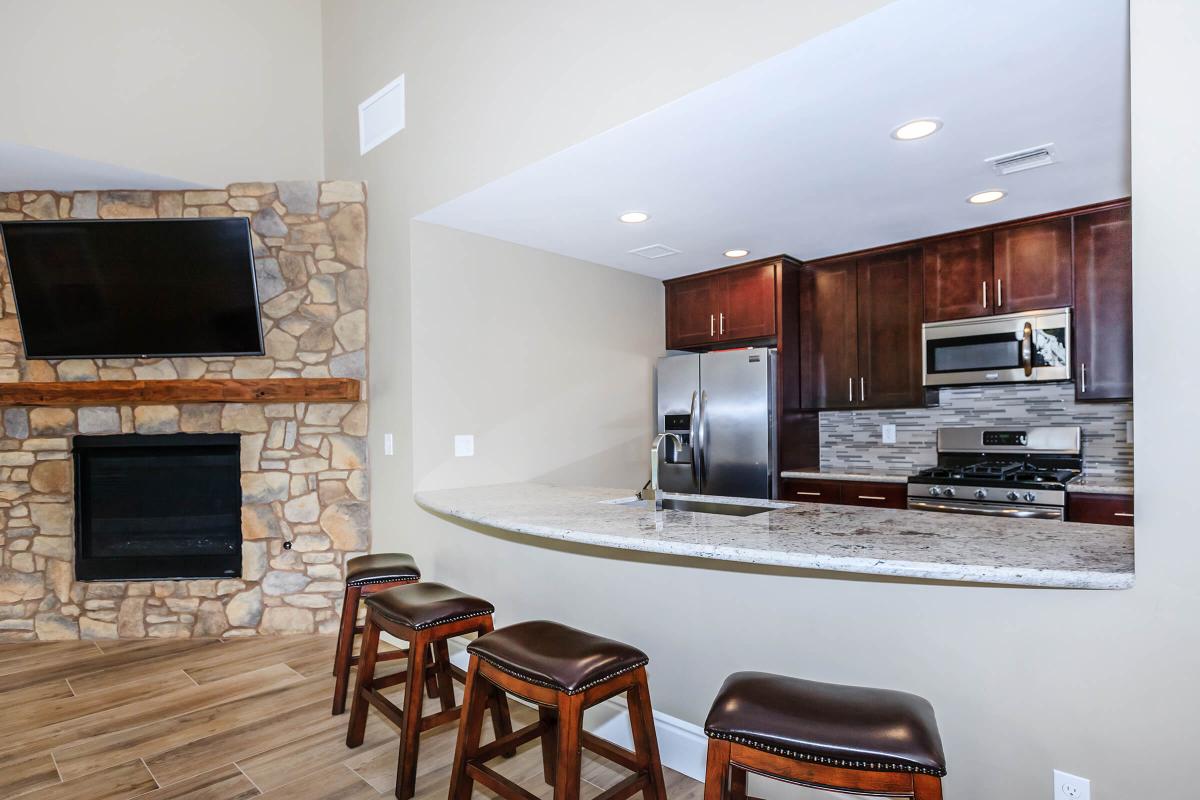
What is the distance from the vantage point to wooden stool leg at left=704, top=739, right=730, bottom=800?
50.8 inches

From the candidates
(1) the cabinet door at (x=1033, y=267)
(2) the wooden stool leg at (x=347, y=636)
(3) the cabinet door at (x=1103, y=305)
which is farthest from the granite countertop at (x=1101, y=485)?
(2) the wooden stool leg at (x=347, y=636)

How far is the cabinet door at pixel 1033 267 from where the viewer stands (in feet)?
11.1

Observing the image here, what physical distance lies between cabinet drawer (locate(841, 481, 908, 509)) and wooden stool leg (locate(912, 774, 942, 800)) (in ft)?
9.07

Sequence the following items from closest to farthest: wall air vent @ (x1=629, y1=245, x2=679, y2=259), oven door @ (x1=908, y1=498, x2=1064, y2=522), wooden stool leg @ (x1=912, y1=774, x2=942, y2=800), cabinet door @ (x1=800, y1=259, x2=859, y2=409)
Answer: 1. wooden stool leg @ (x1=912, y1=774, x2=942, y2=800)
2. oven door @ (x1=908, y1=498, x2=1064, y2=522)
3. wall air vent @ (x1=629, y1=245, x2=679, y2=259)
4. cabinet door @ (x1=800, y1=259, x2=859, y2=409)

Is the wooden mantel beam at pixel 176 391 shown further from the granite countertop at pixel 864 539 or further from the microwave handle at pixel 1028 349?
the microwave handle at pixel 1028 349

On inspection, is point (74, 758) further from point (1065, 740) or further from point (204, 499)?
point (1065, 740)

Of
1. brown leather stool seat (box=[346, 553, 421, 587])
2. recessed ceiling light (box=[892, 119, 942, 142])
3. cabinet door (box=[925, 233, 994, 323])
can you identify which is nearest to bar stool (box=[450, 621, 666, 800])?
brown leather stool seat (box=[346, 553, 421, 587])

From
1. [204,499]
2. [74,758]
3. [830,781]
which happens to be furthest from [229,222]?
[830,781]

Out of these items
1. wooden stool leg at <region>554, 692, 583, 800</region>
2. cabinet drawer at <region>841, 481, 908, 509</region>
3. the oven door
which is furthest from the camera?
cabinet drawer at <region>841, 481, 908, 509</region>

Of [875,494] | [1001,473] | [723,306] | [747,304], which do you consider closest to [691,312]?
[723,306]

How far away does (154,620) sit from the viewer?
364 centimetres

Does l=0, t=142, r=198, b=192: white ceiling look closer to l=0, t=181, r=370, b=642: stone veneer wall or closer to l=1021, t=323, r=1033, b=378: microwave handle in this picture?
l=0, t=181, r=370, b=642: stone veneer wall

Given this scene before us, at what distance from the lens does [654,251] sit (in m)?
3.97

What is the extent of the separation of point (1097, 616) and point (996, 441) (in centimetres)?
273
